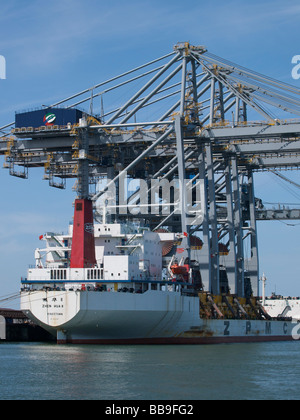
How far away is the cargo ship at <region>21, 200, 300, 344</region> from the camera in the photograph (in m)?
43.2

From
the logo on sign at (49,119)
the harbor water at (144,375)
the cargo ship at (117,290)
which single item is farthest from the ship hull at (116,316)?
the logo on sign at (49,119)

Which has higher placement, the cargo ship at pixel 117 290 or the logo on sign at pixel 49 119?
the logo on sign at pixel 49 119

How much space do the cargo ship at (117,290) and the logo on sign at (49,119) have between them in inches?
341

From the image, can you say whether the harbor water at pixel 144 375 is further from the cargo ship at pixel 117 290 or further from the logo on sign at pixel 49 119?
the logo on sign at pixel 49 119

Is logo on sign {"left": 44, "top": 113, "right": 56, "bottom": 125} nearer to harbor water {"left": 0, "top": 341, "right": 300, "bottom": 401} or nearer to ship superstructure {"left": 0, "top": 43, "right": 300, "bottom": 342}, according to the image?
ship superstructure {"left": 0, "top": 43, "right": 300, "bottom": 342}

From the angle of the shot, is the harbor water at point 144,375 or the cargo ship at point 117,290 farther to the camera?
the cargo ship at point 117,290

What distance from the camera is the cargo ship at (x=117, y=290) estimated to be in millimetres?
43250

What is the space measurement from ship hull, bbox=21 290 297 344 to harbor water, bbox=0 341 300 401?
257 centimetres

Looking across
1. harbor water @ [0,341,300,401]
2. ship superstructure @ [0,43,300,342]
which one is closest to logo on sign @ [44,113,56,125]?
ship superstructure @ [0,43,300,342]

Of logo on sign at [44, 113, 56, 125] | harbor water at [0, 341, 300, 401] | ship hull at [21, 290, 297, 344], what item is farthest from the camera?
logo on sign at [44, 113, 56, 125]

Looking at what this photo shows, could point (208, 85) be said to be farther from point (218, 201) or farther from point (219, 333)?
point (219, 333)

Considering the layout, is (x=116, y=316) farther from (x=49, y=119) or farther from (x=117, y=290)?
(x=49, y=119)

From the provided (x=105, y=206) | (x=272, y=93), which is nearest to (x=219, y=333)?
(x=105, y=206)

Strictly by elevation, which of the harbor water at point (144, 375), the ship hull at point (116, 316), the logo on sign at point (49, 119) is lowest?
the harbor water at point (144, 375)
